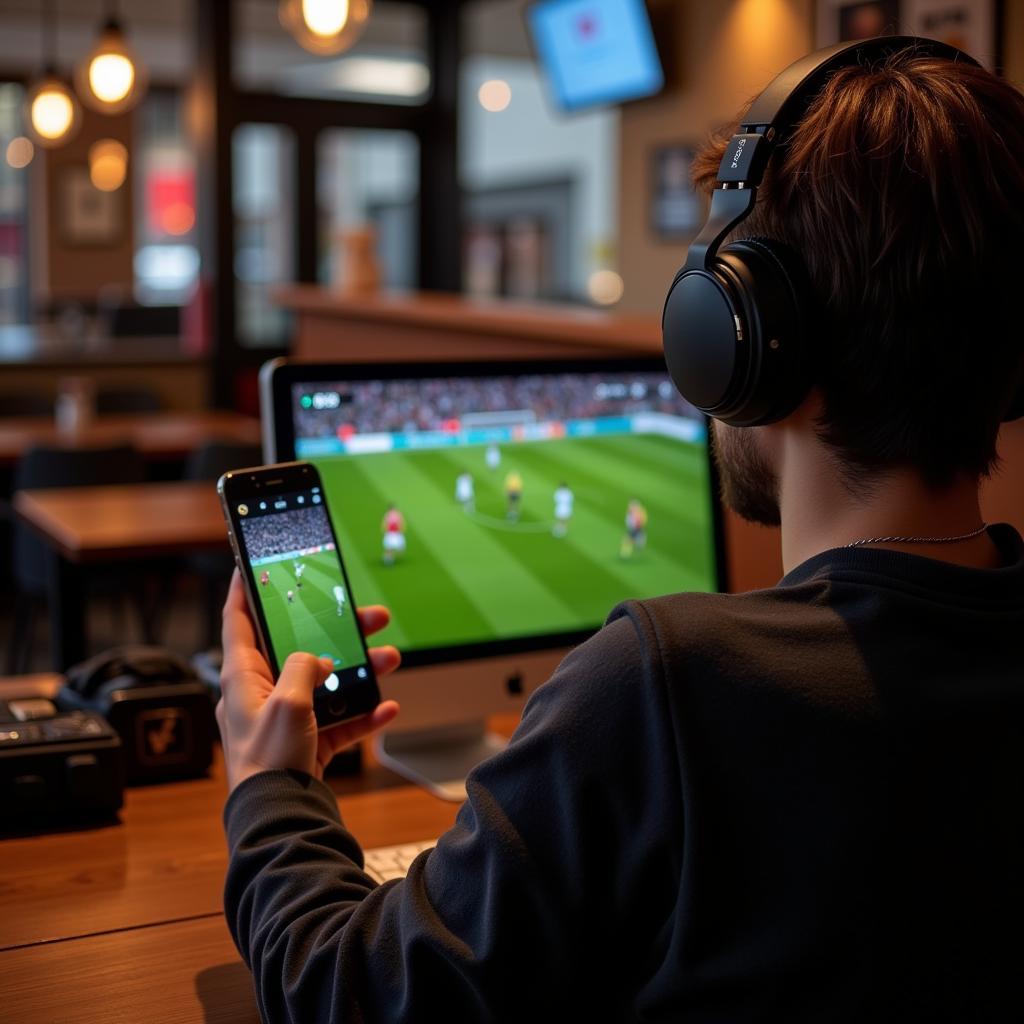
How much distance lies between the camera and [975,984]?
2.43 ft

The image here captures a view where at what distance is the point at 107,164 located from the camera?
29.5 feet

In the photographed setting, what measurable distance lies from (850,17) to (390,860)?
435 cm

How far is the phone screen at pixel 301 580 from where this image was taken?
3.94 feet

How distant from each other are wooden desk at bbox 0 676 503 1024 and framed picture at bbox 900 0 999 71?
11.4 feet

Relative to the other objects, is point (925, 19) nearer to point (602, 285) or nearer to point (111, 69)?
point (111, 69)

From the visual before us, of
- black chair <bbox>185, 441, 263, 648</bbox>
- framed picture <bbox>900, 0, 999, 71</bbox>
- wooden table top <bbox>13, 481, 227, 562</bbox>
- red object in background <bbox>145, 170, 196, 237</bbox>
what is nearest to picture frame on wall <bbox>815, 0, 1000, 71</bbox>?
framed picture <bbox>900, 0, 999, 71</bbox>

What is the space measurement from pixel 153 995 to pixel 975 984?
24.4 inches

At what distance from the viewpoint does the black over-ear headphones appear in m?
0.78

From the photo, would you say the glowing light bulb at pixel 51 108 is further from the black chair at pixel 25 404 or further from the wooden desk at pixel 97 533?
the wooden desk at pixel 97 533

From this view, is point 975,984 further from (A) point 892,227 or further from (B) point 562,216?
(B) point 562,216

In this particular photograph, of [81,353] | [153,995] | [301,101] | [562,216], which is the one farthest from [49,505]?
[562,216]

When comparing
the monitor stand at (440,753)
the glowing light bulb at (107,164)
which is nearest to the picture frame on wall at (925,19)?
the monitor stand at (440,753)

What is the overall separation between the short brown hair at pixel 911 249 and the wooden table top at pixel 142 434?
4.08 m

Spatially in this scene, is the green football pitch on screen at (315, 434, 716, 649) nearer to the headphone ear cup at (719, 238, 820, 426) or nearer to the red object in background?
the headphone ear cup at (719, 238, 820, 426)
